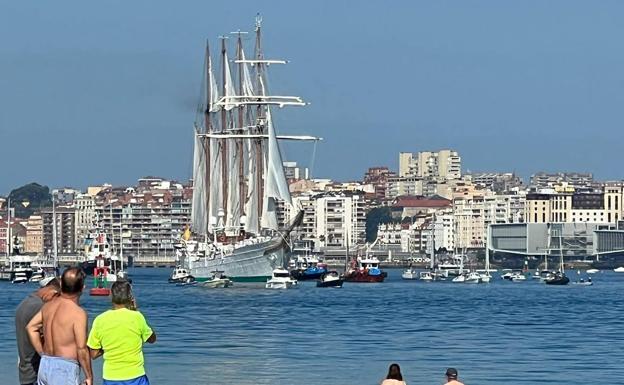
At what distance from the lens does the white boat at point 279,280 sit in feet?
300

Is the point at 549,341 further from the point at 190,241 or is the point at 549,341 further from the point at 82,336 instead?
the point at 190,241

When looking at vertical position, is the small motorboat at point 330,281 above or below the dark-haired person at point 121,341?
below

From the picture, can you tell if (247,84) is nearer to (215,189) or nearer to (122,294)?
(215,189)

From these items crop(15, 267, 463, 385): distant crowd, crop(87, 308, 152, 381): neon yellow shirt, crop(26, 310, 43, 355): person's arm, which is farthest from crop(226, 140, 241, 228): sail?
crop(87, 308, 152, 381): neon yellow shirt

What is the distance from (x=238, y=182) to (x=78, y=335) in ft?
279

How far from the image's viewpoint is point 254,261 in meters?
95.4

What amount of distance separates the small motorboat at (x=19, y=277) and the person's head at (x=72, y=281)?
10133 cm

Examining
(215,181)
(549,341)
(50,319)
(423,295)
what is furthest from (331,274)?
(50,319)

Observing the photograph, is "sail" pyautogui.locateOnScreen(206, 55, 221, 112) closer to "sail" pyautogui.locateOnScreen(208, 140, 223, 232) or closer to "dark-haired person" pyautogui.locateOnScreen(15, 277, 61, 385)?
"sail" pyautogui.locateOnScreen(208, 140, 223, 232)

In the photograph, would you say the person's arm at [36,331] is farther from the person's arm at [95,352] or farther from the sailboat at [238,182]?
the sailboat at [238,182]

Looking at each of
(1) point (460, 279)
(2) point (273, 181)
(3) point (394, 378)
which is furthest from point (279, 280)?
(3) point (394, 378)

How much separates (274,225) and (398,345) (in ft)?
167

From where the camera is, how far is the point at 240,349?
1513 inches

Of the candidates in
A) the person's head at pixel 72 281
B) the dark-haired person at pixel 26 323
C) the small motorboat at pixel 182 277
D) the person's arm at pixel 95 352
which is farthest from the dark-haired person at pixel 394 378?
the small motorboat at pixel 182 277
